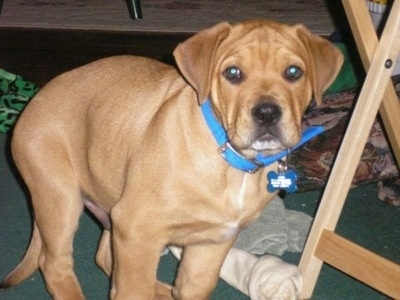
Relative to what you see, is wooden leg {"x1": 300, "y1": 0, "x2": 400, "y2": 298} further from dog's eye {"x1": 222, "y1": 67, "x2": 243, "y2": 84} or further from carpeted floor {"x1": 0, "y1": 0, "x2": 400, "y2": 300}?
dog's eye {"x1": 222, "y1": 67, "x2": 243, "y2": 84}

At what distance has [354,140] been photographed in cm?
241

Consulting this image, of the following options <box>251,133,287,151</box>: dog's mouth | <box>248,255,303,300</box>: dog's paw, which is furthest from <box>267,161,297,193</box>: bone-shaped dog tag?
<box>248,255,303,300</box>: dog's paw

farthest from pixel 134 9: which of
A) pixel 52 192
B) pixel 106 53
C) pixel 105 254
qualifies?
pixel 52 192

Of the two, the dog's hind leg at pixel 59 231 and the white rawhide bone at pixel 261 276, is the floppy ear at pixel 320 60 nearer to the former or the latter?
the white rawhide bone at pixel 261 276

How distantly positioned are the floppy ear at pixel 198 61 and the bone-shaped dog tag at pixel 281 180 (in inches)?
13.9

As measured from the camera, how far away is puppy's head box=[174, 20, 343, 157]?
202 cm

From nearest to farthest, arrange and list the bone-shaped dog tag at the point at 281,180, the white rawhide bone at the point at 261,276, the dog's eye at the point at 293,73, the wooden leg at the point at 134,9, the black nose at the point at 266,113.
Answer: the black nose at the point at 266,113 < the dog's eye at the point at 293,73 < the bone-shaped dog tag at the point at 281,180 < the white rawhide bone at the point at 261,276 < the wooden leg at the point at 134,9

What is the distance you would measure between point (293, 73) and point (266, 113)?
0.19 m

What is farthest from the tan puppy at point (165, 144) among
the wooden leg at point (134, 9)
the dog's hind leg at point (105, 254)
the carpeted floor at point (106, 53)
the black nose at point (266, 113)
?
→ the wooden leg at point (134, 9)

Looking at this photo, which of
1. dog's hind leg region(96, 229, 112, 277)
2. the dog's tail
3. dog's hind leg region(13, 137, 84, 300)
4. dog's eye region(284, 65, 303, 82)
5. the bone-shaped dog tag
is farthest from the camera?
dog's hind leg region(96, 229, 112, 277)

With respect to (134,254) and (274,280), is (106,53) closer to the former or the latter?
(274,280)

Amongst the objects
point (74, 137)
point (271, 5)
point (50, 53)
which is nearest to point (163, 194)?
point (74, 137)

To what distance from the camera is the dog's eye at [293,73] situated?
6.89 feet

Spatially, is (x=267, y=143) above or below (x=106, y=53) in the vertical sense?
above
